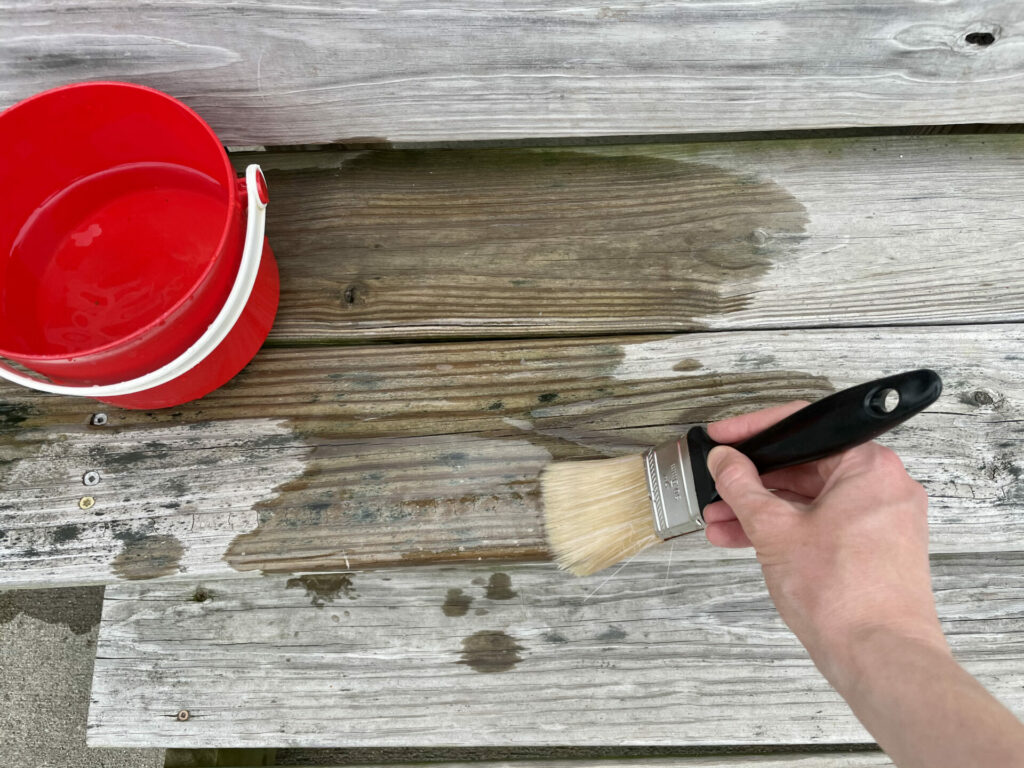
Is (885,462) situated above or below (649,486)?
above

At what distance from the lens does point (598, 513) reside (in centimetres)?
106

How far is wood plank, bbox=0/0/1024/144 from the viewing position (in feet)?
3.37

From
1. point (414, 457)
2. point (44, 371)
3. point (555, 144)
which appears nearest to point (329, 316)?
point (414, 457)

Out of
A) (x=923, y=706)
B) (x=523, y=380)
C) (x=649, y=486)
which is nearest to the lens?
(x=923, y=706)

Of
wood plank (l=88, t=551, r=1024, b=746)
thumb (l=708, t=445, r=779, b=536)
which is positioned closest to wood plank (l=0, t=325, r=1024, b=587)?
wood plank (l=88, t=551, r=1024, b=746)

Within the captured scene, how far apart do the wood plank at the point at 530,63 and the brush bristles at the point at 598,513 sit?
586 mm

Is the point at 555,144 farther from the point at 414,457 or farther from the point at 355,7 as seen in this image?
the point at 414,457

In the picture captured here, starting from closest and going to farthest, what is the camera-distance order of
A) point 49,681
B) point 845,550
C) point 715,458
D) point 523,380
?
→ 1. point 845,550
2. point 715,458
3. point 523,380
4. point 49,681

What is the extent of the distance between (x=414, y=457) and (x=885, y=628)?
2.23 ft

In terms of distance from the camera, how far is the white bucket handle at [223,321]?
0.96 metres

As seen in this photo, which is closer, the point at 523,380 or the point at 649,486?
the point at 649,486

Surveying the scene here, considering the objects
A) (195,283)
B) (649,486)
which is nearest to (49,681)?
(195,283)

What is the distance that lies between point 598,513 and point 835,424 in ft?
1.33

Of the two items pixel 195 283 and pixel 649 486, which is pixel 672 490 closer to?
pixel 649 486
